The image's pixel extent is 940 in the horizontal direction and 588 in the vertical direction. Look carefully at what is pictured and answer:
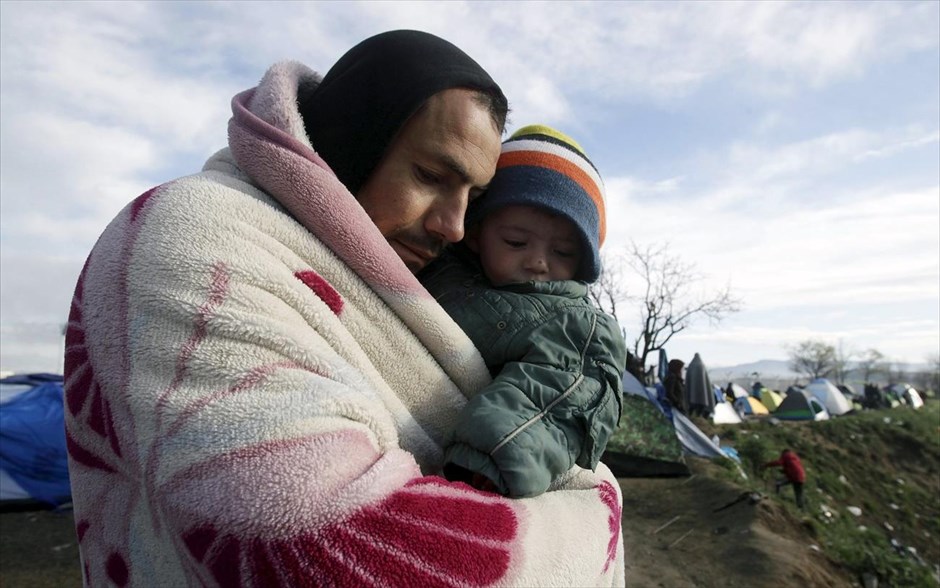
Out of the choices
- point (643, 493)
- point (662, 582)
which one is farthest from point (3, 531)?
point (643, 493)

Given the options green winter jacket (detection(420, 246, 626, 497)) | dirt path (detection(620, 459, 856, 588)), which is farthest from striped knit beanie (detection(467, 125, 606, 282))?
dirt path (detection(620, 459, 856, 588))

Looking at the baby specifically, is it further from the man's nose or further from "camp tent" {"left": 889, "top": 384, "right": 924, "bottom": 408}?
"camp tent" {"left": 889, "top": 384, "right": 924, "bottom": 408}

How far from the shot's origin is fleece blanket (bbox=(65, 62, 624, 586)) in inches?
27.9

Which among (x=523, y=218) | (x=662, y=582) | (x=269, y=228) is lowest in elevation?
(x=662, y=582)

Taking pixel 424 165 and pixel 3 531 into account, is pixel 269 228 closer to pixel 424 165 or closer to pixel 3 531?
pixel 424 165

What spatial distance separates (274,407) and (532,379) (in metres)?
0.66

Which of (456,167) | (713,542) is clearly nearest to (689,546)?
(713,542)

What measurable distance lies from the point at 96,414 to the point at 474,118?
3.29ft

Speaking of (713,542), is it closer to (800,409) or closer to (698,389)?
(698,389)

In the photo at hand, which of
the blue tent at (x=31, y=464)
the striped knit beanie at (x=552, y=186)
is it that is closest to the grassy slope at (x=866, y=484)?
the striped knit beanie at (x=552, y=186)

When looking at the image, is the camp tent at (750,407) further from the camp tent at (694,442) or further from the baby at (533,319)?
the baby at (533,319)

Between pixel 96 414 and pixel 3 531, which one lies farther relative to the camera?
pixel 3 531

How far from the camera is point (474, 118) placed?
149 centimetres

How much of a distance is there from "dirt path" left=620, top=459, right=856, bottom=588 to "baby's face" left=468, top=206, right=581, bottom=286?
204 inches
